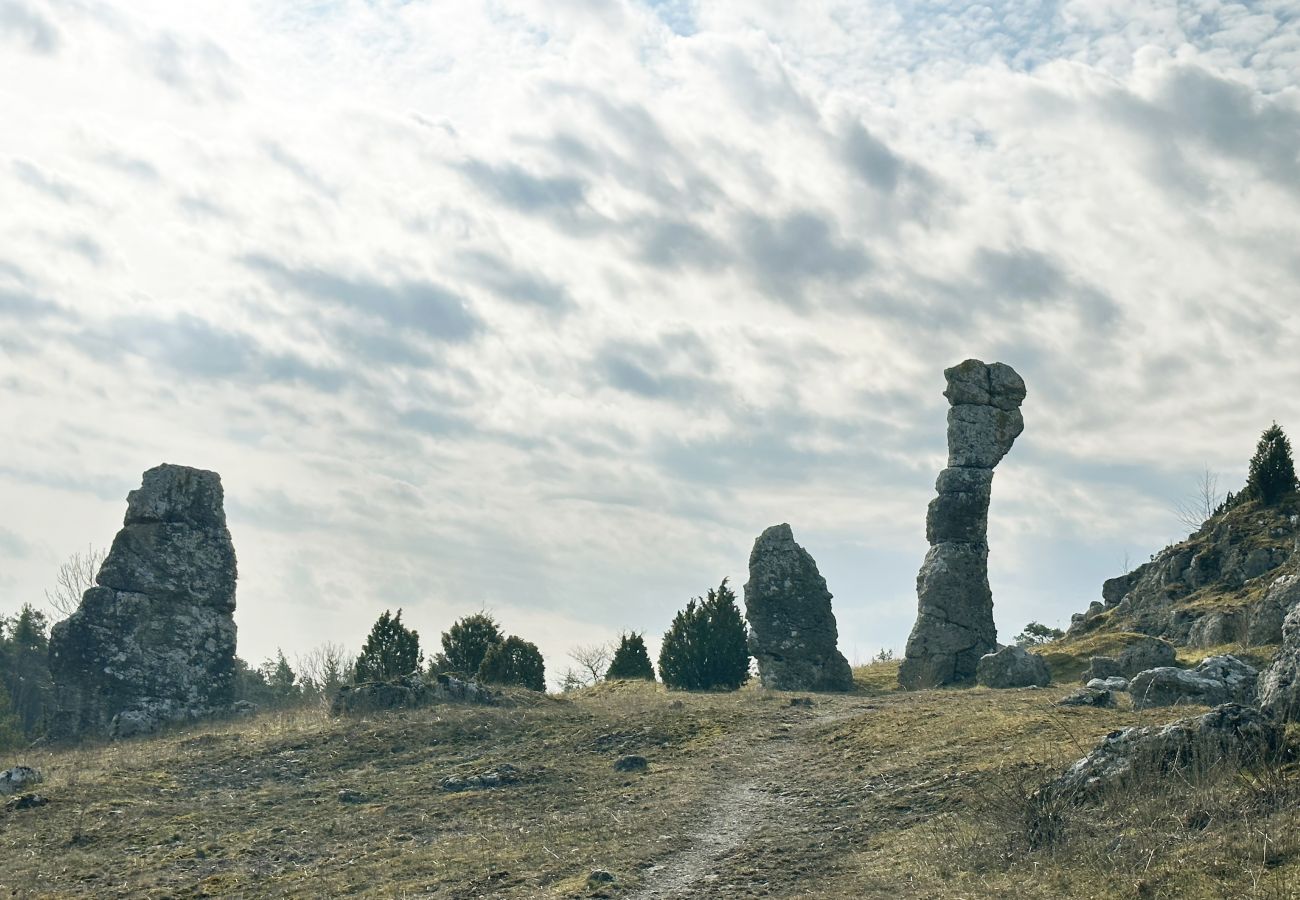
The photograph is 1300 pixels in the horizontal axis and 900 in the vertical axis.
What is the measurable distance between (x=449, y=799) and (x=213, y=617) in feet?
59.3

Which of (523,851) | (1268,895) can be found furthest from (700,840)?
(1268,895)

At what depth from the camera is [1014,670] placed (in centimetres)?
3422

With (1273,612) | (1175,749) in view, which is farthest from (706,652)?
(1175,749)

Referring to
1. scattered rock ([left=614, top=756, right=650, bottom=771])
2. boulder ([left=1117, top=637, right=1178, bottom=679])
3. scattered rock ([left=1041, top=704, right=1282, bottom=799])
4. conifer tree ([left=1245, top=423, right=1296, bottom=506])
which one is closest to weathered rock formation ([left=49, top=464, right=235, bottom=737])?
scattered rock ([left=614, top=756, right=650, bottom=771])

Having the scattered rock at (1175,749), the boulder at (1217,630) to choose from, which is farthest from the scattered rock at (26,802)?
the boulder at (1217,630)

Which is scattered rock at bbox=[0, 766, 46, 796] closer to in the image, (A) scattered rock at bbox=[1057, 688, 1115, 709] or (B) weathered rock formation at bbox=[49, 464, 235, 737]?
(B) weathered rock formation at bbox=[49, 464, 235, 737]

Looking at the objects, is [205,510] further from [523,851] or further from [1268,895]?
[1268,895]

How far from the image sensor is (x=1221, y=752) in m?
15.7

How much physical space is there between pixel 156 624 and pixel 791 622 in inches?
725

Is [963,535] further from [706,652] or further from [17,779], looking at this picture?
[17,779]

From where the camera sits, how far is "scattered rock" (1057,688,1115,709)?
25.5 m

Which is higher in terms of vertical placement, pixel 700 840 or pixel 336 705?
pixel 336 705

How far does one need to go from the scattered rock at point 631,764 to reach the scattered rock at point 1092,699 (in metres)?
8.20

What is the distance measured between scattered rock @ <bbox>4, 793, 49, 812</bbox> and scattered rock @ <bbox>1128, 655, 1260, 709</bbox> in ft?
66.9
